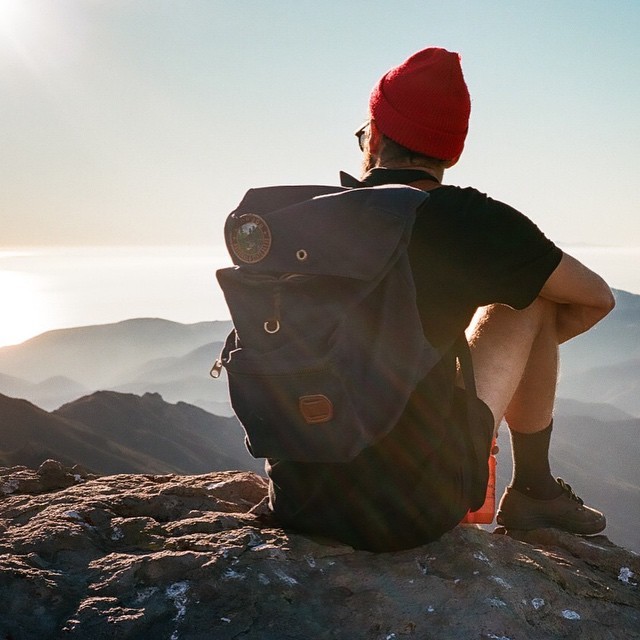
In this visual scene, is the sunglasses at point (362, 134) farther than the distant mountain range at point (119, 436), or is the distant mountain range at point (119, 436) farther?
the distant mountain range at point (119, 436)

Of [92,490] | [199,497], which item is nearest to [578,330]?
[199,497]

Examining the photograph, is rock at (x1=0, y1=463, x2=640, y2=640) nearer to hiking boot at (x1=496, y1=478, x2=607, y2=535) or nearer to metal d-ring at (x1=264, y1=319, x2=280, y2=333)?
hiking boot at (x1=496, y1=478, x2=607, y2=535)

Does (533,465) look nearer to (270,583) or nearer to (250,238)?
(270,583)

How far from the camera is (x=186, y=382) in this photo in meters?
148

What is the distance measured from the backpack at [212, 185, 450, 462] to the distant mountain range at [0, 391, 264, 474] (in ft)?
69.1

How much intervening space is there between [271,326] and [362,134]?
106 centimetres

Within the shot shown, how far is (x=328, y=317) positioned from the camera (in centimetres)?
216

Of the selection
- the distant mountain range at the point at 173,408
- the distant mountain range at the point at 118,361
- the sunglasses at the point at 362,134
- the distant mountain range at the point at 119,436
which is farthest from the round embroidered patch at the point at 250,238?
the distant mountain range at the point at 118,361

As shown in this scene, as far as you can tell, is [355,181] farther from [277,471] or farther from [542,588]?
[542,588]

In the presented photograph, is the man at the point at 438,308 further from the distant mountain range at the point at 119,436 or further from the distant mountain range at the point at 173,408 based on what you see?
the distant mountain range at the point at 173,408

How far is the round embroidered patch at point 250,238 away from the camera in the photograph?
2.21m

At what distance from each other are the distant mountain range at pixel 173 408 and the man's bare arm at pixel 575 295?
21.9 metres

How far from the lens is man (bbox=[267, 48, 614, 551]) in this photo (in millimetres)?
2299

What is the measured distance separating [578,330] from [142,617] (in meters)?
2.22
